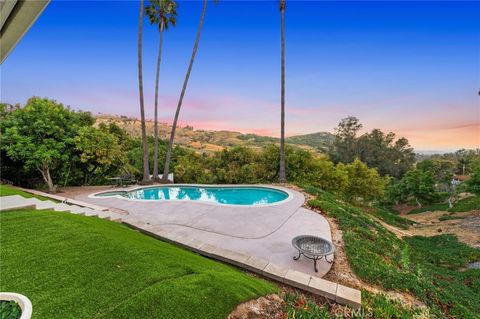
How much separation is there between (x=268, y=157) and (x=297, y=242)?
1031cm

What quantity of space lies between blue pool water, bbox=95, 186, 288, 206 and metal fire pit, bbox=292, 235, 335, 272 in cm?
542

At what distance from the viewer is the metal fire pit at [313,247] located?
459 centimetres

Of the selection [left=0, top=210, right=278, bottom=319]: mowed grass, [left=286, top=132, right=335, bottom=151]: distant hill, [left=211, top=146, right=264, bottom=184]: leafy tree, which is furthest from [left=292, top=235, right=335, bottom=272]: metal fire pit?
[left=286, top=132, right=335, bottom=151]: distant hill

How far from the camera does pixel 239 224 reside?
22.5ft

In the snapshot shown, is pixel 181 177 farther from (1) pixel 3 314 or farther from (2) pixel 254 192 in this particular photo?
(1) pixel 3 314

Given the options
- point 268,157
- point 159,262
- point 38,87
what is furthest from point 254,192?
point 38,87

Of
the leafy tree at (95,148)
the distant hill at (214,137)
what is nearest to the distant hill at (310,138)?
the distant hill at (214,137)

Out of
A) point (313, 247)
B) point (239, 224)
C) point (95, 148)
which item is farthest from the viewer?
point (95, 148)

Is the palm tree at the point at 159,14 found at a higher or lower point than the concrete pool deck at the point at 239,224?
higher

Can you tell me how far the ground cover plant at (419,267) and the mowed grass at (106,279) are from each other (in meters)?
2.76

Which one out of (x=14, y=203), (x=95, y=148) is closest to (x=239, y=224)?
(x=14, y=203)

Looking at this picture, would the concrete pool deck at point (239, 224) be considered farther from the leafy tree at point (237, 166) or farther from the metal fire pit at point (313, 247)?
the leafy tree at point (237, 166)

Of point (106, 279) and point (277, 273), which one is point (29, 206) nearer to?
point (106, 279)

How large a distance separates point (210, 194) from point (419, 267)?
30.6 ft
